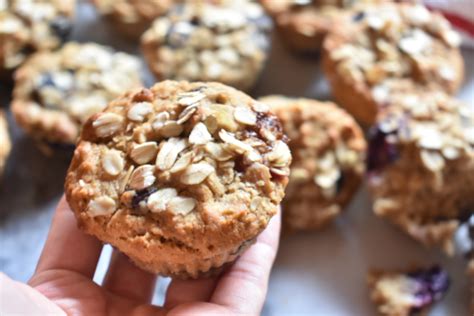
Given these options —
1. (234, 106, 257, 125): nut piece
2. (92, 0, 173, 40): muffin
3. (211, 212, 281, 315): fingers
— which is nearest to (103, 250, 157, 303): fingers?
(211, 212, 281, 315): fingers

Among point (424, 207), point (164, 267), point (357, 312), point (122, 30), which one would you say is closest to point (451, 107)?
point (424, 207)

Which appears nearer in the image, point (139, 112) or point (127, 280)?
point (139, 112)

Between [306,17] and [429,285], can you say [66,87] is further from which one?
[429,285]

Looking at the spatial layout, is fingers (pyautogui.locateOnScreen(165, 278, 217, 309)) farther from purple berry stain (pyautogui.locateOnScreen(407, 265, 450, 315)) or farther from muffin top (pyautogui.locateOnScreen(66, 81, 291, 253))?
purple berry stain (pyautogui.locateOnScreen(407, 265, 450, 315))

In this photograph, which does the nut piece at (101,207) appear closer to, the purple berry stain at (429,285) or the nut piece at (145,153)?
the nut piece at (145,153)

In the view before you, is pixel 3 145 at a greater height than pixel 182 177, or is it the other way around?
pixel 182 177

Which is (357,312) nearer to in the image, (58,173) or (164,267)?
(164,267)

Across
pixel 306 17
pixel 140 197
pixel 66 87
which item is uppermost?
pixel 140 197

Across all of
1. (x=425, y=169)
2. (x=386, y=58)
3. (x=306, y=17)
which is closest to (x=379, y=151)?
(x=425, y=169)

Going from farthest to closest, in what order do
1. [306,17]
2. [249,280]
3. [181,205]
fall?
[306,17]
[249,280]
[181,205]
